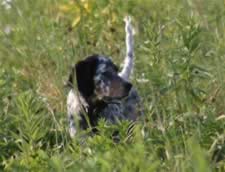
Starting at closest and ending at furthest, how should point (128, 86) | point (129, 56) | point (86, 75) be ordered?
point (128, 86) < point (86, 75) < point (129, 56)

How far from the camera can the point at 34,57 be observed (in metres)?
7.63

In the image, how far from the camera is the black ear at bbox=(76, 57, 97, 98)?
240 inches

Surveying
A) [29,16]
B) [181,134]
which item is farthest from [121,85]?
[29,16]

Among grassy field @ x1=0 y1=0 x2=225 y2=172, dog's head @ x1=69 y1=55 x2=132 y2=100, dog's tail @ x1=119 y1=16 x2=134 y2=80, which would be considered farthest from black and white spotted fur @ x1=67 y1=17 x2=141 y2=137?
dog's tail @ x1=119 y1=16 x2=134 y2=80

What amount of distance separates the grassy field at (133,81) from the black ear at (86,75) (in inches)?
9.2

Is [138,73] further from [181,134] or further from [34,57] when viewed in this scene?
[181,134]

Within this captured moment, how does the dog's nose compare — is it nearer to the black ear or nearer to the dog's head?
the dog's head

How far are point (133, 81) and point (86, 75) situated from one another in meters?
0.66

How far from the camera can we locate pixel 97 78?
20.1 feet

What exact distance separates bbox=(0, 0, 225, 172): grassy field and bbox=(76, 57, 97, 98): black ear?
0.23m

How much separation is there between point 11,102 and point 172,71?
4.45 ft

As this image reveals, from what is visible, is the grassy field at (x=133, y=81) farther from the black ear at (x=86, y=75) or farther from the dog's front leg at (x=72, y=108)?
the black ear at (x=86, y=75)

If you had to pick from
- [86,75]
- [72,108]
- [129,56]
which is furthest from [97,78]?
[129,56]

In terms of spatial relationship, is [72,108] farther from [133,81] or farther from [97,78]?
[133,81]
